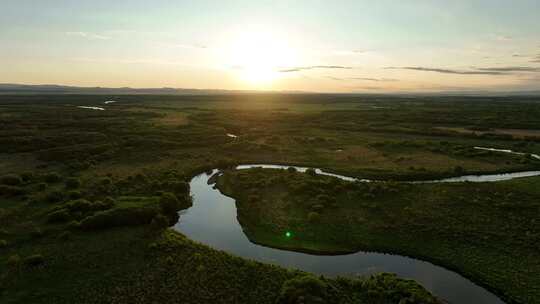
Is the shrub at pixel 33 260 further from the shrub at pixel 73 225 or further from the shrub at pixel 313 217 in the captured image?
the shrub at pixel 313 217

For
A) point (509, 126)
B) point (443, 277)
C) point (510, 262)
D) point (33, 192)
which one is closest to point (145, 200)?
point (33, 192)

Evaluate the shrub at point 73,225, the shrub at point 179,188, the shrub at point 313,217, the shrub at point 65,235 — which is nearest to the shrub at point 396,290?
the shrub at point 313,217

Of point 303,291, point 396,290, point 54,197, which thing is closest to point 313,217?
point 396,290

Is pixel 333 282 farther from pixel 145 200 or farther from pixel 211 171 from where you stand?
pixel 211 171

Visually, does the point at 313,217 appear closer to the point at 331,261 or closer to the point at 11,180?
the point at 331,261

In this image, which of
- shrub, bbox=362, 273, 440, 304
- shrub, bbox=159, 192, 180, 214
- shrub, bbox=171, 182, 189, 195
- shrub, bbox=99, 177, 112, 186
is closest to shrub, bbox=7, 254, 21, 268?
shrub, bbox=159, 192, 180, 214
